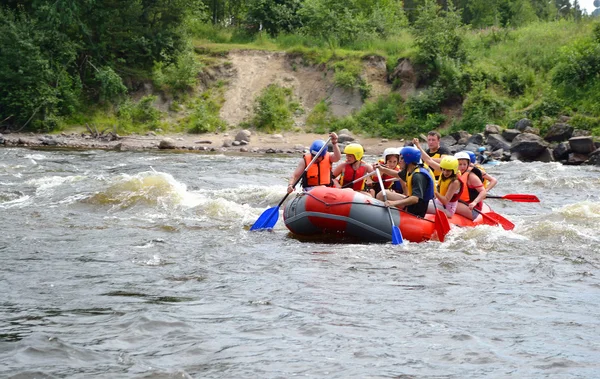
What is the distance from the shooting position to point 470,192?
10625 millimetres

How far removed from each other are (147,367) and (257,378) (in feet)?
2.25

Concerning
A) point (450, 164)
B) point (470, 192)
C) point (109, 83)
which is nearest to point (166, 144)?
point (109, 83)

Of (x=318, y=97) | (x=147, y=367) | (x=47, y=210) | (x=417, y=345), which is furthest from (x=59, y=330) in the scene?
(x=318, y=97)

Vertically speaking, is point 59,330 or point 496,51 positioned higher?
point 496,51

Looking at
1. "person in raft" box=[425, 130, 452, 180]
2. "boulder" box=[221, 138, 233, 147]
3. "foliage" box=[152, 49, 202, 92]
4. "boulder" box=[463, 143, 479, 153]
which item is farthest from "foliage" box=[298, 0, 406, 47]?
"person in raft" box=[425, 130, 452, 180]

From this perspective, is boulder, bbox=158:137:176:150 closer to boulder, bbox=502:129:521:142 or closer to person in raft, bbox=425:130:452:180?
boulder, bbox=502:129:521:142

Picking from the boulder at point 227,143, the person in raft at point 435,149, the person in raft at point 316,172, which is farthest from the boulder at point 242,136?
the person in raft at point 316,172

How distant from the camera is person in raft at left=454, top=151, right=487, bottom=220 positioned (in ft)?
34.1

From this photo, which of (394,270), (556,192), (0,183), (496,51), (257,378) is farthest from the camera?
(496,51)

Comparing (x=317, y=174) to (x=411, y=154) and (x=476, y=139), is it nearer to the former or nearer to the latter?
(x=411, y=154)

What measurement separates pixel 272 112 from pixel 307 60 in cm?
A: 456

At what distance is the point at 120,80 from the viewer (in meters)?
28.1

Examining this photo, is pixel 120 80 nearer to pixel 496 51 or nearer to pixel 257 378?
pixel 496 51

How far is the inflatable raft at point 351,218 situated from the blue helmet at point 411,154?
618 millimetres
